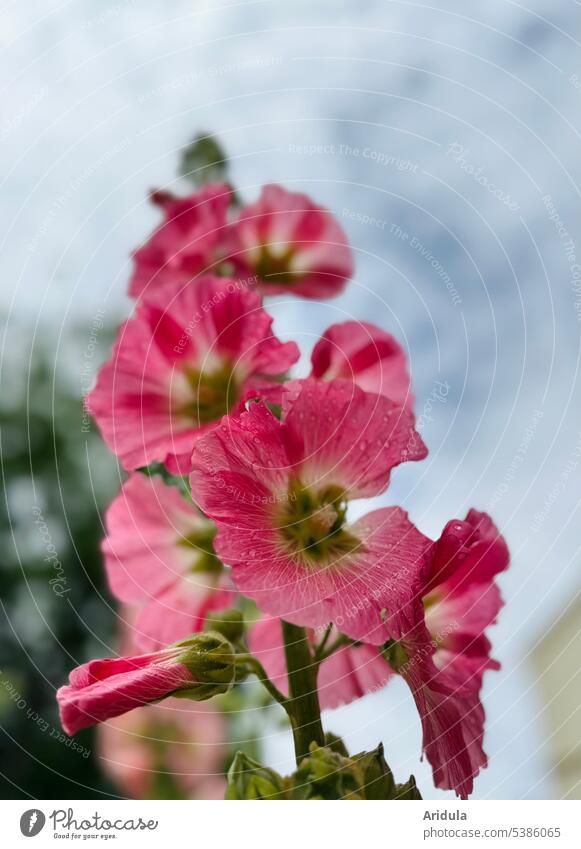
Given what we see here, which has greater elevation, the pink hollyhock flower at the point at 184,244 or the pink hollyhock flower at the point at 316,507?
the pink hollyhock flower at the point at 184,244

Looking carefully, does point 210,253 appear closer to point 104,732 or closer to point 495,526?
point 495,526

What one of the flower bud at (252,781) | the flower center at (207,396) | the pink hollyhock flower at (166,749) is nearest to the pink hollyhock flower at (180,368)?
the flower center at (207,396)

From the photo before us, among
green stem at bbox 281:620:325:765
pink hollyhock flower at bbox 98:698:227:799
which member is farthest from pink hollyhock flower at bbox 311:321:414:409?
pink hollyhock flower at bbox 98:698:227:799

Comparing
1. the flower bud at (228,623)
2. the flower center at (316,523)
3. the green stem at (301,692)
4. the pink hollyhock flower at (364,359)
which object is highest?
the pink hollyhock flower at (364,359)

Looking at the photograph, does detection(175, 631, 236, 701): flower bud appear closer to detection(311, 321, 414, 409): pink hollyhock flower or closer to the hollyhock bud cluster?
the hollyhock bud cluster

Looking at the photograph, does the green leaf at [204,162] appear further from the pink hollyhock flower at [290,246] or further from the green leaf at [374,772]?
the green leaf at [374,772]

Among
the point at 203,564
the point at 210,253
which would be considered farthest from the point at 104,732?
the point at 210,253
